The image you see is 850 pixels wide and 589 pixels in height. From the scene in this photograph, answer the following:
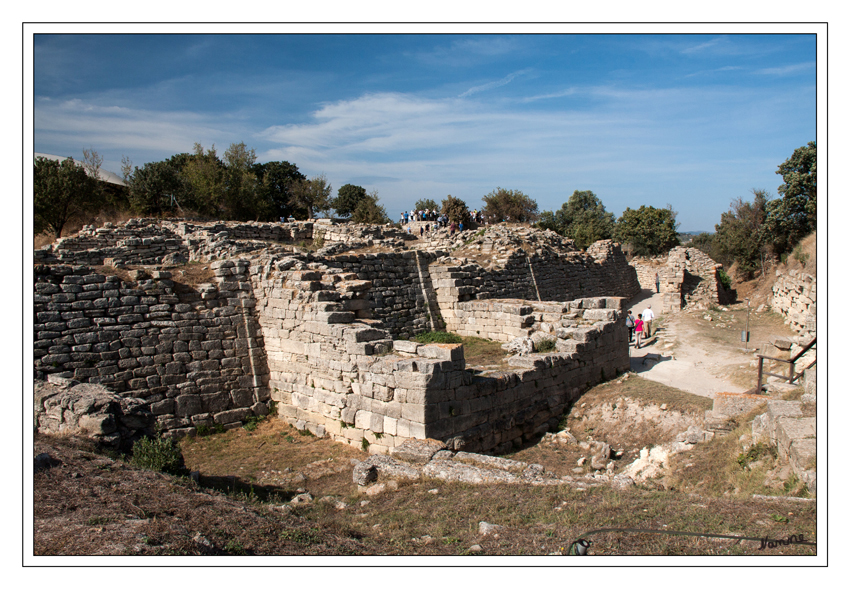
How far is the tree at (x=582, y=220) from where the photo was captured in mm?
50822

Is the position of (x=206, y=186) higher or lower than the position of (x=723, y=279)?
higher

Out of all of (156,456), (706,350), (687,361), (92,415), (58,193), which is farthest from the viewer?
(58,193)

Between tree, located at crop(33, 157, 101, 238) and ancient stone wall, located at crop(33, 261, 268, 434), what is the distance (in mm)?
18274

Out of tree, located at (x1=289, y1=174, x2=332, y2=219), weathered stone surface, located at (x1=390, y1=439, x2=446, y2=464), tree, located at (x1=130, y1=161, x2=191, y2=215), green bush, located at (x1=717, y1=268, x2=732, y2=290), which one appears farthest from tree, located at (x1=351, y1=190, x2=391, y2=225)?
weathered stone surface, located at (x1=390, y1=439, x2=446, y2=464)

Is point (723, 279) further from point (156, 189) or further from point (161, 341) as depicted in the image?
point (156, 189)

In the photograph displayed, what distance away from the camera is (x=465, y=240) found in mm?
22094

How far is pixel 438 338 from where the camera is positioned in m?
14.1

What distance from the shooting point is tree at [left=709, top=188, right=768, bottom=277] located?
33844 mm

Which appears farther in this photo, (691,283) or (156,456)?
(691,283)

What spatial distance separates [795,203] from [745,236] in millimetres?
11582

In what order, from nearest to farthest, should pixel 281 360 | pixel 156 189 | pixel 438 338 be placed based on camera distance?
1. pixel 281 360
2. pixel 438 338
3. pixel 156 189

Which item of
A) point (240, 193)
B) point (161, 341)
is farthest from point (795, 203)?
point (240, 193)

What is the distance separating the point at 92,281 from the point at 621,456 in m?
9.81

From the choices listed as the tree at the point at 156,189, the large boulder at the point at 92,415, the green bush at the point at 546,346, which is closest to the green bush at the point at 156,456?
the large boulder at the point at 92,415
